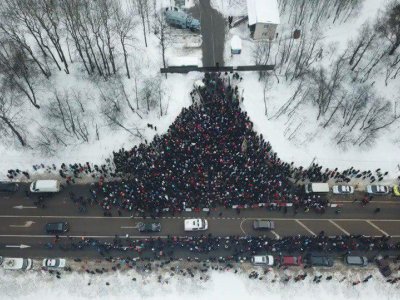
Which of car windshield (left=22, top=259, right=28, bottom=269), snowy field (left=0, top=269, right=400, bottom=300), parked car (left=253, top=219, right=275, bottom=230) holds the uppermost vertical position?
parked car (left=253, top=219, right=275, bottom=230)

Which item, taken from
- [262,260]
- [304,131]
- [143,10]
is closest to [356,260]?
[262,260]

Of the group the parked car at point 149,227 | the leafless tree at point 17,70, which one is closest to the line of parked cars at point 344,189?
the parked car at point 149,227

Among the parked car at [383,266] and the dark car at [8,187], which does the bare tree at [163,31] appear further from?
the parked car at [383,266]

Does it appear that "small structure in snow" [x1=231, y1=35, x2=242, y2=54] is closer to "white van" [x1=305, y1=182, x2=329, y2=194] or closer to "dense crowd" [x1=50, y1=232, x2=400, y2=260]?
"white van" [x1=305, y1=182, x2=329, y2=194]

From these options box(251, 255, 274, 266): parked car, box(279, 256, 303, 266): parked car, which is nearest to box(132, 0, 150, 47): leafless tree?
box(251, 255, 274, 266): parked car

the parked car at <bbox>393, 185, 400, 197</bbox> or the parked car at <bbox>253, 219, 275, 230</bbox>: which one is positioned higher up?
the parked car at <bbox>393, 185, 400, 197</bbox>

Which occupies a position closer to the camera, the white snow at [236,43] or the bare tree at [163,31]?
the white snow at [236,43]

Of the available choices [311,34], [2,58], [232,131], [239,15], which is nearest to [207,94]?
[232,131]
